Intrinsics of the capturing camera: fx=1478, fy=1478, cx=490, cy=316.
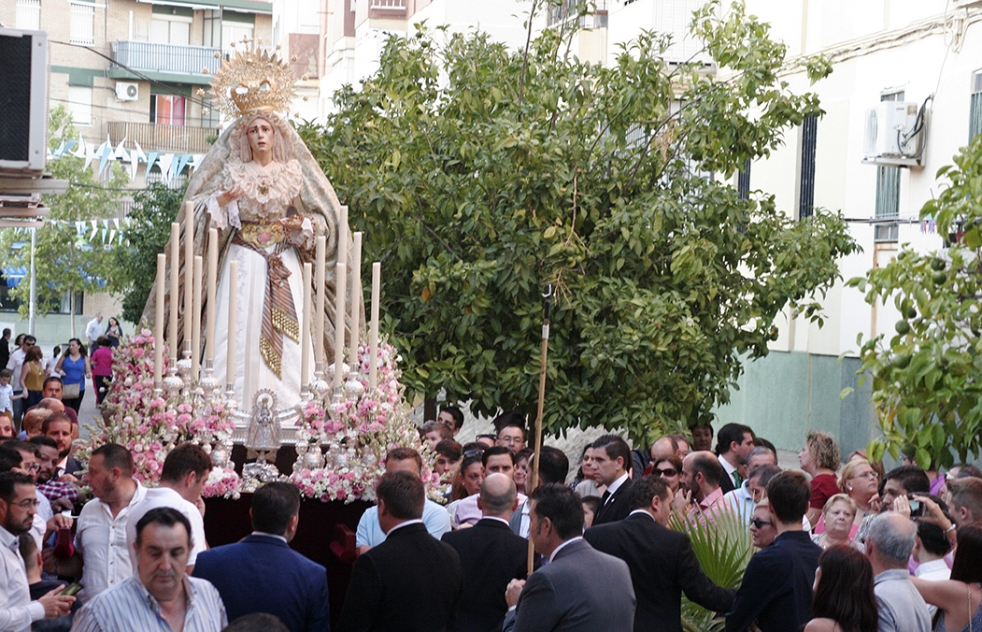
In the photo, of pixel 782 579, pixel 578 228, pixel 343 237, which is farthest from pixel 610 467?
pixel 578 228

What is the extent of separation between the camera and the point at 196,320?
764 centimetres

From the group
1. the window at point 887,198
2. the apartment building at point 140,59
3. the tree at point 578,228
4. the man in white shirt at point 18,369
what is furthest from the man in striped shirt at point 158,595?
the apartment building at point 140,59

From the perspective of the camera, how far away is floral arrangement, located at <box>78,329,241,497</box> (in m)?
7.02

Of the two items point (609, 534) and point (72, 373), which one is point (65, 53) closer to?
point (72, 373)

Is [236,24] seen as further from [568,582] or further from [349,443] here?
[568,582]

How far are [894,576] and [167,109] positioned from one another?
142 feet

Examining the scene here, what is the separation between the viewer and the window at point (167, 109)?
4600cm

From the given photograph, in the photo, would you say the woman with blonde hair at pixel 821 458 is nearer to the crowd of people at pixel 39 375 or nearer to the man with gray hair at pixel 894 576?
the man with gray hair at pixel 894 576

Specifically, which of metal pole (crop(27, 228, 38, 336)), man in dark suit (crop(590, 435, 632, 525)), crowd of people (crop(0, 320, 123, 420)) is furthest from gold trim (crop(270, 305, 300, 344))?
metal pole (crop(27, 228, 38, 336))

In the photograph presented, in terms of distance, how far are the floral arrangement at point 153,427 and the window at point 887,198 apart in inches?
370

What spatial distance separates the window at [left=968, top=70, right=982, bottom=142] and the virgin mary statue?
721 cm

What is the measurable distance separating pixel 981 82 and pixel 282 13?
3178cm

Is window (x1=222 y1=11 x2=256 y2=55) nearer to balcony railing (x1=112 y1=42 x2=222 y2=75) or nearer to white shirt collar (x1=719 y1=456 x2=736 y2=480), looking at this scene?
balcony railing (x1=112 y1=42 x2=222 y2=75)

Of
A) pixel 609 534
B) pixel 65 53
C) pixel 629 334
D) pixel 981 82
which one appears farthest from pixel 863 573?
pixel 65 53
